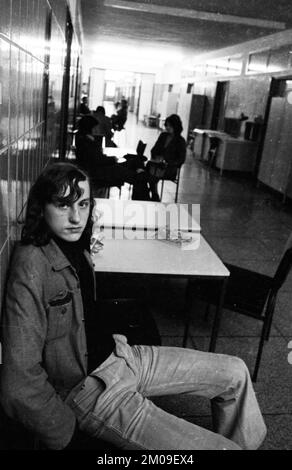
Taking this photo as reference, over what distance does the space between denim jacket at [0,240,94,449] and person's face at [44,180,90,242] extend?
2.2 inches

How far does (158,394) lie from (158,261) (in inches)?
29.2

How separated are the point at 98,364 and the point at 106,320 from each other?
54cm

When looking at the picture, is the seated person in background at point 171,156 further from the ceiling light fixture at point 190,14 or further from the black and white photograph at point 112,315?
the ceiling light fixture at point 190,14

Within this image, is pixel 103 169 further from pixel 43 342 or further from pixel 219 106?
pixel 219 106

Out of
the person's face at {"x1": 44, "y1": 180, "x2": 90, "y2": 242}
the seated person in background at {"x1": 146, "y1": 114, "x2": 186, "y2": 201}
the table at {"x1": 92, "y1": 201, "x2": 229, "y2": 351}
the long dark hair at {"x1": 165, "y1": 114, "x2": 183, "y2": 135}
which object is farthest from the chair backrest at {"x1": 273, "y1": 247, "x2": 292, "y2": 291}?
the long dark hair at {"x1": 165, "y1": 114, "x2": 183, "y2": 135}

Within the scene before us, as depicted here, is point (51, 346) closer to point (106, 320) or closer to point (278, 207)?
point (106, 320)

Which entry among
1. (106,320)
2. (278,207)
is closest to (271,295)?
(106,320)

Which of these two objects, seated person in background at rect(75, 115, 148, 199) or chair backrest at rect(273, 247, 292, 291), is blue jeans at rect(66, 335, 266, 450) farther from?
seated person in background at rect(75, 115, 148, 199)

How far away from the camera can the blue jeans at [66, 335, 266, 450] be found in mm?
1314

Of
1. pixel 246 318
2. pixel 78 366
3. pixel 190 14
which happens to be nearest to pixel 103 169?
pixel 246 318

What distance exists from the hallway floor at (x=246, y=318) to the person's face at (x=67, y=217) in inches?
46.0

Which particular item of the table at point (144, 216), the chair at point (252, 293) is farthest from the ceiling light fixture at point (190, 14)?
the chair at point (252, 293)

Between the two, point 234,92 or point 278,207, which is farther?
point 234,92

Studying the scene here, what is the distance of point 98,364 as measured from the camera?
60.2 inches
